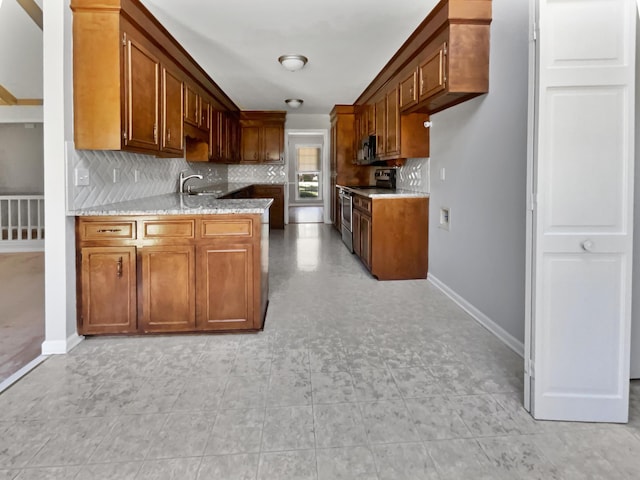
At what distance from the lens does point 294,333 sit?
9.89ft

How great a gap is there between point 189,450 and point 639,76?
2.73 metres

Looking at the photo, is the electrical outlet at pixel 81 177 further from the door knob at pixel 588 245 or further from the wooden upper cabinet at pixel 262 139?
the wooden upper cabinet at pixel 262 139

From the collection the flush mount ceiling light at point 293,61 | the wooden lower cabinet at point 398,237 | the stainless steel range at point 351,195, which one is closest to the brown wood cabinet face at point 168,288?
the wooden lower cabinet at point 398,237

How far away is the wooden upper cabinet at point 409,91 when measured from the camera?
380 centimetres

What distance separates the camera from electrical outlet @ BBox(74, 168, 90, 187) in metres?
2.73

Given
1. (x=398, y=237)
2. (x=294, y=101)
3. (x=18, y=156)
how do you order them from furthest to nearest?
1. (x=18, y=156)
2. (x=294, y=101)
3. (x=398, y=237)

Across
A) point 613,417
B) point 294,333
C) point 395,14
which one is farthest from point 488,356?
point 395,14

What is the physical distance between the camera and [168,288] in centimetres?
288

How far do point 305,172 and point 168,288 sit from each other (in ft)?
35.7

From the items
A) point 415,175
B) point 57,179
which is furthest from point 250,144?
point 57,179

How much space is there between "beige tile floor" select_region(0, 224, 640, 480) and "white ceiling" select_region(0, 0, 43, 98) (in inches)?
127

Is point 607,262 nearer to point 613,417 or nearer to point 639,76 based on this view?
point 613,417

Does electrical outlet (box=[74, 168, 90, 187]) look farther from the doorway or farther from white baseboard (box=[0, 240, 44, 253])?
the doorway

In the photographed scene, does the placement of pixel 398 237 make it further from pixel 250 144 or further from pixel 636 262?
pixel 250 144
